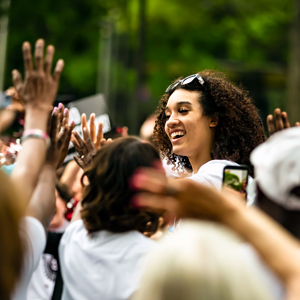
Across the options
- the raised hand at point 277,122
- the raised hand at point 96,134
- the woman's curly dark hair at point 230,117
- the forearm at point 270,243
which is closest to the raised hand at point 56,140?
the raised hand at point 96,134

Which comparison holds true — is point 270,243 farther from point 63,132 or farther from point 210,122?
point 210,122

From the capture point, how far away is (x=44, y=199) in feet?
8.57

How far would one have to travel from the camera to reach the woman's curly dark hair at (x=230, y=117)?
3.79 metres

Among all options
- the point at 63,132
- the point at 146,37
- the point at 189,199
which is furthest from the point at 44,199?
the point at 146,37

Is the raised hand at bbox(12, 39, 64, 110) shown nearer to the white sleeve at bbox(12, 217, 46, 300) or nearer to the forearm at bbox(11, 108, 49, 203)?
the forearm at bbox(11, 108, 49, 203)

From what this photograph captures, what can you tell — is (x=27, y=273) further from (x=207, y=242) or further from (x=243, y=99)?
(x=243, y=99)

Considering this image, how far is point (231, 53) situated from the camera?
54.0 feet

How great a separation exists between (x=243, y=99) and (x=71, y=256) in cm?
187

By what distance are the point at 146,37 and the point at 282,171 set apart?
14.9 m

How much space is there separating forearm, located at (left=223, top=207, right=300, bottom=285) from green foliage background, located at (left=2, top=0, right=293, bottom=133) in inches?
497

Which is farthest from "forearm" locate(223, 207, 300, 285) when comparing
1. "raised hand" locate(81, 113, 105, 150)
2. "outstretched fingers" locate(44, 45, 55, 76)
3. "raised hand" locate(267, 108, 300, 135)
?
"raised hand" locate(81, 113, 105, 150)

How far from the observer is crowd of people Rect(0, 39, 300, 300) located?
154cm

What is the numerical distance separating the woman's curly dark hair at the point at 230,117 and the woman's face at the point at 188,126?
0.04 m

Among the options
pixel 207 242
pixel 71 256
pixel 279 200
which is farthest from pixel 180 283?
pixel 71 256
